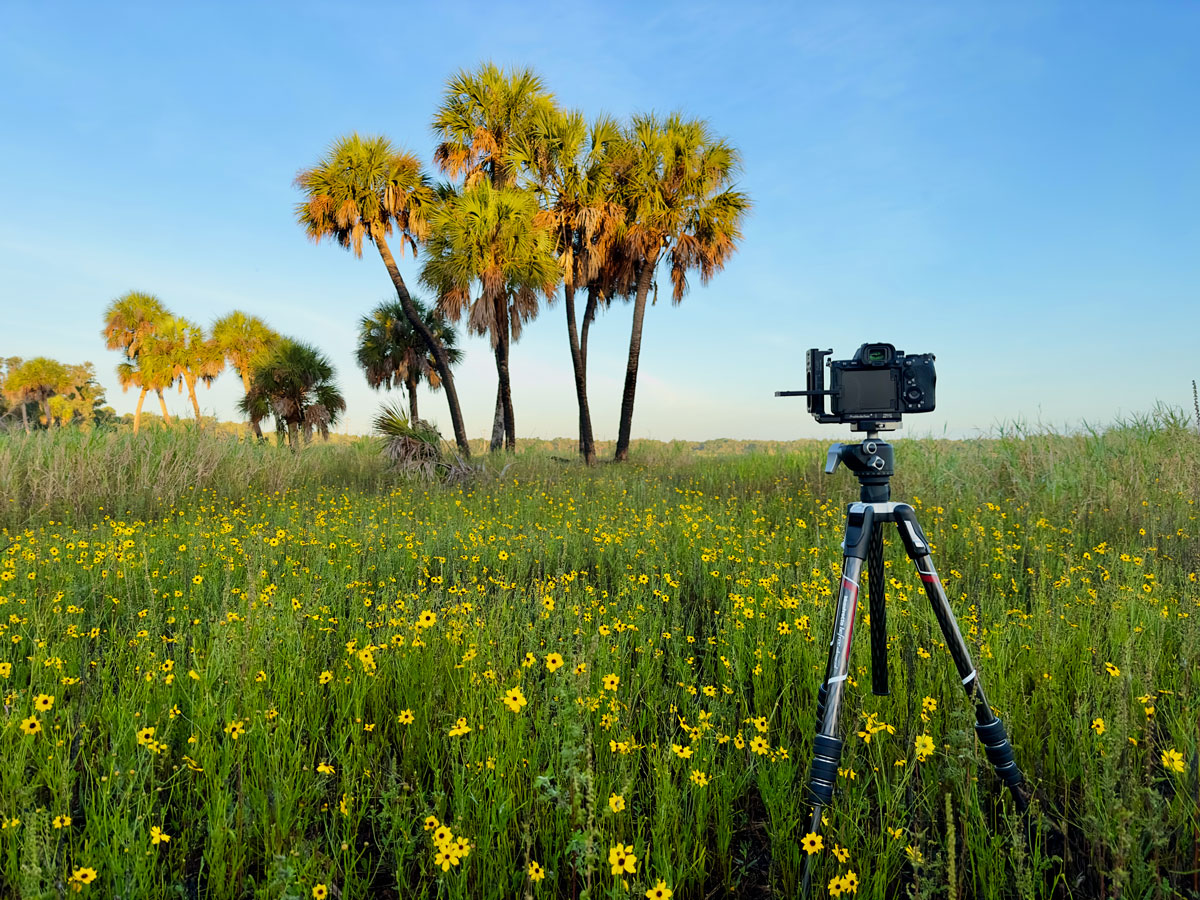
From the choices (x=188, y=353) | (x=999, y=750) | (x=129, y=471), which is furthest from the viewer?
(x=188, y=353)

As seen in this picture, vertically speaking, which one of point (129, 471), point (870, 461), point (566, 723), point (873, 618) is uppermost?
point (870, 461)

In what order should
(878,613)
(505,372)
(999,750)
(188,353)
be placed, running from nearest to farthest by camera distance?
1. (999,750)
2. (878,613)
3. (505,372)
4. (188,353)

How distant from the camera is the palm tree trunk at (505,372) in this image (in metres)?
22.1

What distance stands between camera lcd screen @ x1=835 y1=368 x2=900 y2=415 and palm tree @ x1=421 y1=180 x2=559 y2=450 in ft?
64.2

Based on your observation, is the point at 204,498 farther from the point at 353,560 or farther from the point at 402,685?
the point at 402,685

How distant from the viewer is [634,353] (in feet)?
72.5

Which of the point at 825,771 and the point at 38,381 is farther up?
the point at 38,381

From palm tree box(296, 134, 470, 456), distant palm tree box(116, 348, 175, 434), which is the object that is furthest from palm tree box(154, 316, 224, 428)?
palm tree box(296, 134, 470, 456)

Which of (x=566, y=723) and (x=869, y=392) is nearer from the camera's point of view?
(x=566, y=723)

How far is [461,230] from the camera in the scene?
20.3 metres

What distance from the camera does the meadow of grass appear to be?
1985mm

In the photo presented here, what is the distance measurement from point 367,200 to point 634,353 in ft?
36.0

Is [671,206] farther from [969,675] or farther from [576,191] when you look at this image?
[969,675]

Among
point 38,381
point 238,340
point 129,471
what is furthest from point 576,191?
point 38,381
